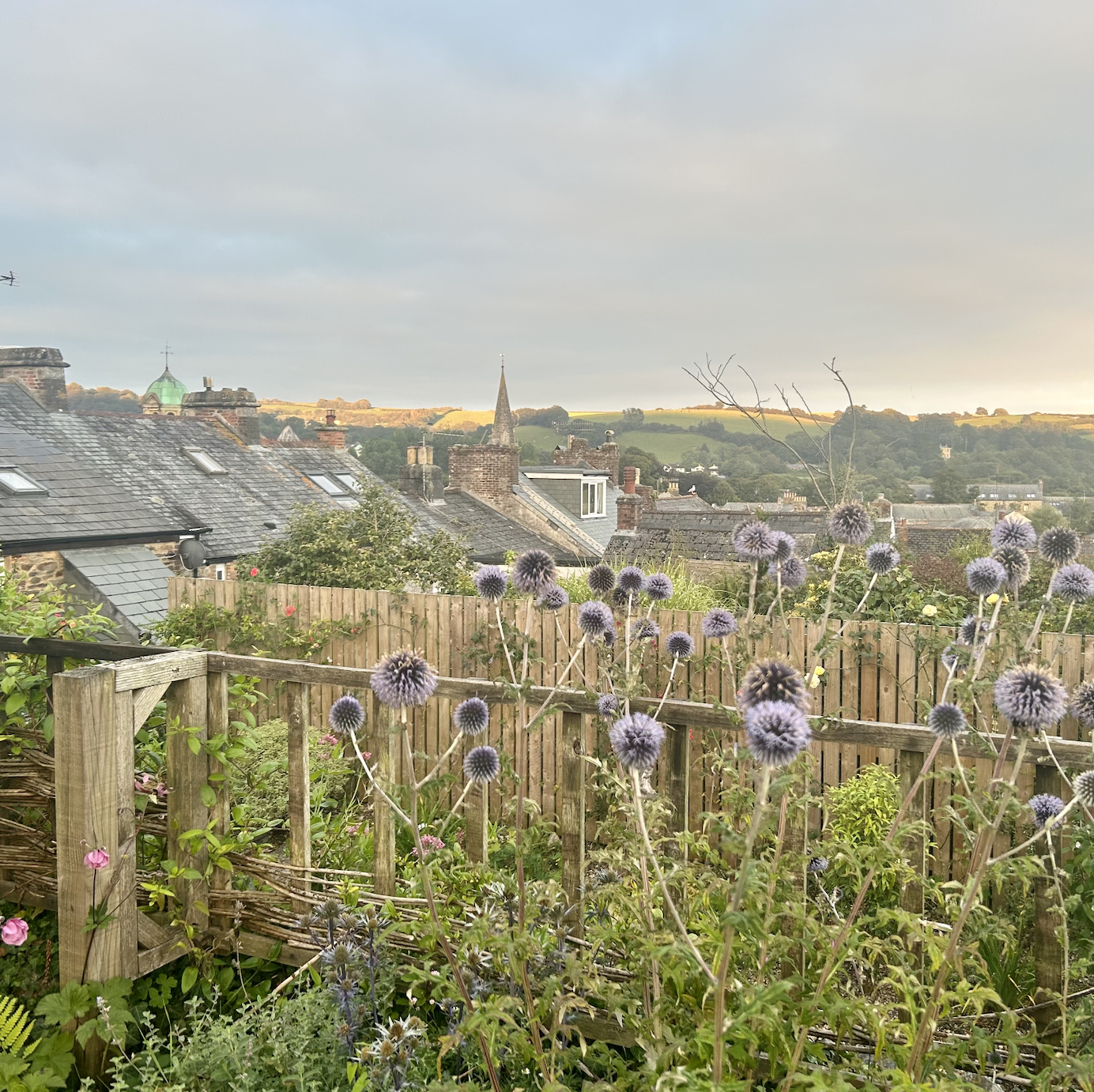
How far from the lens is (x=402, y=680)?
6.75 ft

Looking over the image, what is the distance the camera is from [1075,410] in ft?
121

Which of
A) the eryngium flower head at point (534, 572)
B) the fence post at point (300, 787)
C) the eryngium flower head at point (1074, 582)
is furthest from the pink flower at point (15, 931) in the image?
the eryngium flower head at point (1074, 582)

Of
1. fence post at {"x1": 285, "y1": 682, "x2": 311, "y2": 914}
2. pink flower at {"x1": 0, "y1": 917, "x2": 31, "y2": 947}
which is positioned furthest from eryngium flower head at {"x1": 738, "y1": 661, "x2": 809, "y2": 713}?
pink flower at {"x1": 0, "y1": 917, "x2": 31, "y2": 947}

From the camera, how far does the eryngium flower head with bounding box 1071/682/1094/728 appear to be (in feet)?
6.23

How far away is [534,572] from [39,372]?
22.4 metres

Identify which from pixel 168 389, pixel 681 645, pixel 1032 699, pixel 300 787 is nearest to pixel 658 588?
pixel 681 645

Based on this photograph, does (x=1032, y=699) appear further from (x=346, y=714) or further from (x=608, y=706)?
(x=346, y=714)

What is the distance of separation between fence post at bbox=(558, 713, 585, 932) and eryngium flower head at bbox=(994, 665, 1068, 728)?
3.79 feet

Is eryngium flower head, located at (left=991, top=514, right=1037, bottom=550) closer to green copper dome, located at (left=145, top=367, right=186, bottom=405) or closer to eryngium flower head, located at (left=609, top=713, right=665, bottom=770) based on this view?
eryngium flower head, located at (left=609, top=713, right=665, bottom=770)

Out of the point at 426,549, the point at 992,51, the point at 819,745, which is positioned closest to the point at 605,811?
the point at 819,745

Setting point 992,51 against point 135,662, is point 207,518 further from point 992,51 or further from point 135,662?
point 992,51

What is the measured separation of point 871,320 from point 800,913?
44.5 m

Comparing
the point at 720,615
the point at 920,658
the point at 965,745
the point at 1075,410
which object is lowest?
the point at 920,658

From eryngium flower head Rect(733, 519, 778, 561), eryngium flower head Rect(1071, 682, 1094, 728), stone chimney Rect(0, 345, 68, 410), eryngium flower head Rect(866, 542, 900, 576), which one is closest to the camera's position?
eryngium flower head Rect(1071, 682, 1094, 728)
